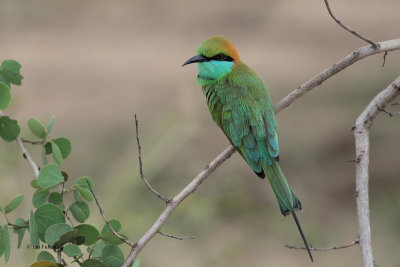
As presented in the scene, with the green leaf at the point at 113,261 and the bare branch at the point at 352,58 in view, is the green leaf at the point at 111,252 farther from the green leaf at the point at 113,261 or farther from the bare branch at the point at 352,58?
the bare branch at the point at 352,58

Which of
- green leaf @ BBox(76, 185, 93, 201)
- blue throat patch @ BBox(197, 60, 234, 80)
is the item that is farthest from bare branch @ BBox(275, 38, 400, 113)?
green leaf @ BBox(76, 185, 93, 201)

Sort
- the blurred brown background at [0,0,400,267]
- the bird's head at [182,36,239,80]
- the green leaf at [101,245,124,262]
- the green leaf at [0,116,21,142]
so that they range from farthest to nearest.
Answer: the blurred brown background at [0,0,400,267]
the bird's head at [182,36,239,80]
the green leaf at [0,116,21,142]
the green leaf at [101,245,124,262]

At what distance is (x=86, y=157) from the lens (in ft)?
19.3

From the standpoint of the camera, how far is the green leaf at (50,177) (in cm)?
139

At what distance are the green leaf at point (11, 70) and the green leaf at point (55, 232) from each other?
411mm

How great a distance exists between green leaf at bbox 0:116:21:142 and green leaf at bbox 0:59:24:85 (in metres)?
0.11

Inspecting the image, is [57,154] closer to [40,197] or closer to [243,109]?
[40,197]

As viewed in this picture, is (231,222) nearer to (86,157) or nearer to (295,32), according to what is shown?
(86,157)

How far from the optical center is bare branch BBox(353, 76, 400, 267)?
5.18ft

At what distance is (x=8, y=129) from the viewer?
155cm

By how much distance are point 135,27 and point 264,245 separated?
14.1 ft

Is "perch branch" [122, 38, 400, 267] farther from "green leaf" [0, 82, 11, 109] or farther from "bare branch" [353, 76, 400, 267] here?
"green leaf" [0, 82, 11, 109]

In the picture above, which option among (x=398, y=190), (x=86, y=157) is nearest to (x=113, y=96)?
(x=86, y=157)

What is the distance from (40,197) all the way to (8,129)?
197 mm
